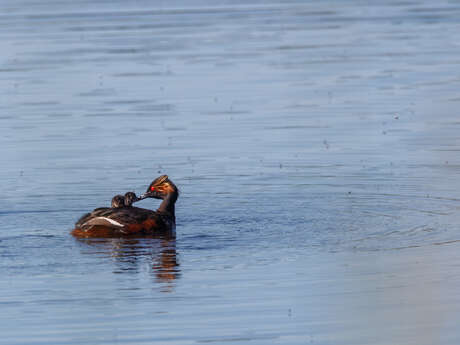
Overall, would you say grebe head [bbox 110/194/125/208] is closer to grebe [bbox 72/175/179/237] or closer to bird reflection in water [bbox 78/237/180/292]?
grebe [bbox 72/175/179/237]

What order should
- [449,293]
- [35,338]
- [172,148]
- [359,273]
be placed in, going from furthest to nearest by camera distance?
[172,148]
[359,273]
[449,293]
[35,338]

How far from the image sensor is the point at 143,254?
13914 millimetres

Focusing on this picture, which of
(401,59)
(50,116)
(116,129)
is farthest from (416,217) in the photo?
(401,59)

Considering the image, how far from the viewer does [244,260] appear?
13.2 metres

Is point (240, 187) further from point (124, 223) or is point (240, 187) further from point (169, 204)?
point (124, 223)

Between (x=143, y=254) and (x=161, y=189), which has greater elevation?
(x=161, y=189)

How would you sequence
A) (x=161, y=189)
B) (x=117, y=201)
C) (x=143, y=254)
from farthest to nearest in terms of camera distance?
1. (x=161, y=189)
2. (x=117, y=201)
3. (x=143, y=254)

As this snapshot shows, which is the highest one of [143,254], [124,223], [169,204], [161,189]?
[161,189]

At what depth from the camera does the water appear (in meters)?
A: 11.1

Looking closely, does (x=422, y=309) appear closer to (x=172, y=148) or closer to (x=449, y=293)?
(x=449, y=293)

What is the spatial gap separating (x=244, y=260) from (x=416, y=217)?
2845 millimetres

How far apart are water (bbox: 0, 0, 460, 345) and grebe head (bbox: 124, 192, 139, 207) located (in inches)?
23.5

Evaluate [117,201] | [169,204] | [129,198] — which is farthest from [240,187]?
[117,201]

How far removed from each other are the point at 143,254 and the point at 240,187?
349cm
